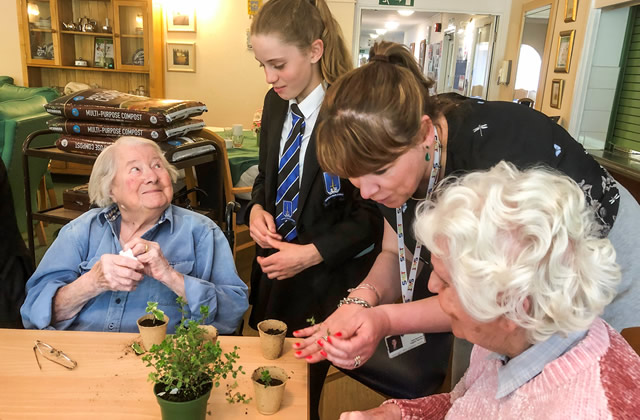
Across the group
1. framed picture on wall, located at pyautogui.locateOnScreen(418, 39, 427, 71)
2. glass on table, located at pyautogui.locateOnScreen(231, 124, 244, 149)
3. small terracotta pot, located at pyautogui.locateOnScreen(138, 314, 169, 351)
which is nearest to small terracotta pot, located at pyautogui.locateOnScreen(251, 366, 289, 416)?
small terracotta pot, located at pyautogui.locateOnScreen(138, 314, 169, 351)

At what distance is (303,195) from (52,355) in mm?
897

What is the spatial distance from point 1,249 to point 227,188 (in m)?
1.94

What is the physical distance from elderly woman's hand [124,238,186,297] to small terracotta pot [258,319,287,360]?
0.36 metres

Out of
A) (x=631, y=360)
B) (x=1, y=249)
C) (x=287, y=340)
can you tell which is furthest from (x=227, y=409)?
(x=1, y=249)

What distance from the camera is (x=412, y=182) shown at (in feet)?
3.97

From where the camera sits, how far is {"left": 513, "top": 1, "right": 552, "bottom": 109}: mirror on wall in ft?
17.2

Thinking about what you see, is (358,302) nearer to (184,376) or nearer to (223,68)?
(184,376)

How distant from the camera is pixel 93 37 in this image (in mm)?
6465

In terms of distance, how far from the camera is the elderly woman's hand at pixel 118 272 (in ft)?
4.78

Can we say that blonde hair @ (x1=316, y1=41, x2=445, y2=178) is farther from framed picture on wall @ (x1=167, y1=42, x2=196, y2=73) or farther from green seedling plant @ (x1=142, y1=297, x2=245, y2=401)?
framed picture on wall @ (x1=167, y1=42, x2=196, y2=73)

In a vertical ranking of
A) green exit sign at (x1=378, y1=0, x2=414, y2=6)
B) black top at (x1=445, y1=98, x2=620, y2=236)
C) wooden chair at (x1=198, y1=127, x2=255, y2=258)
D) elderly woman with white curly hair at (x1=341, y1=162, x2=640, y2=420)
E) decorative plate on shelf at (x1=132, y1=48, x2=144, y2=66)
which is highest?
green exit sign at (x1=378, y1=0, x2=414, y2=6)

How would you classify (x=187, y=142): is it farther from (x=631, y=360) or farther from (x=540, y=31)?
(x=540, y=31)

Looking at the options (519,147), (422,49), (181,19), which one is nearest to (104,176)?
(519,147)

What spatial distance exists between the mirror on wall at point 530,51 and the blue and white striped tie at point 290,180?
4.11 m
